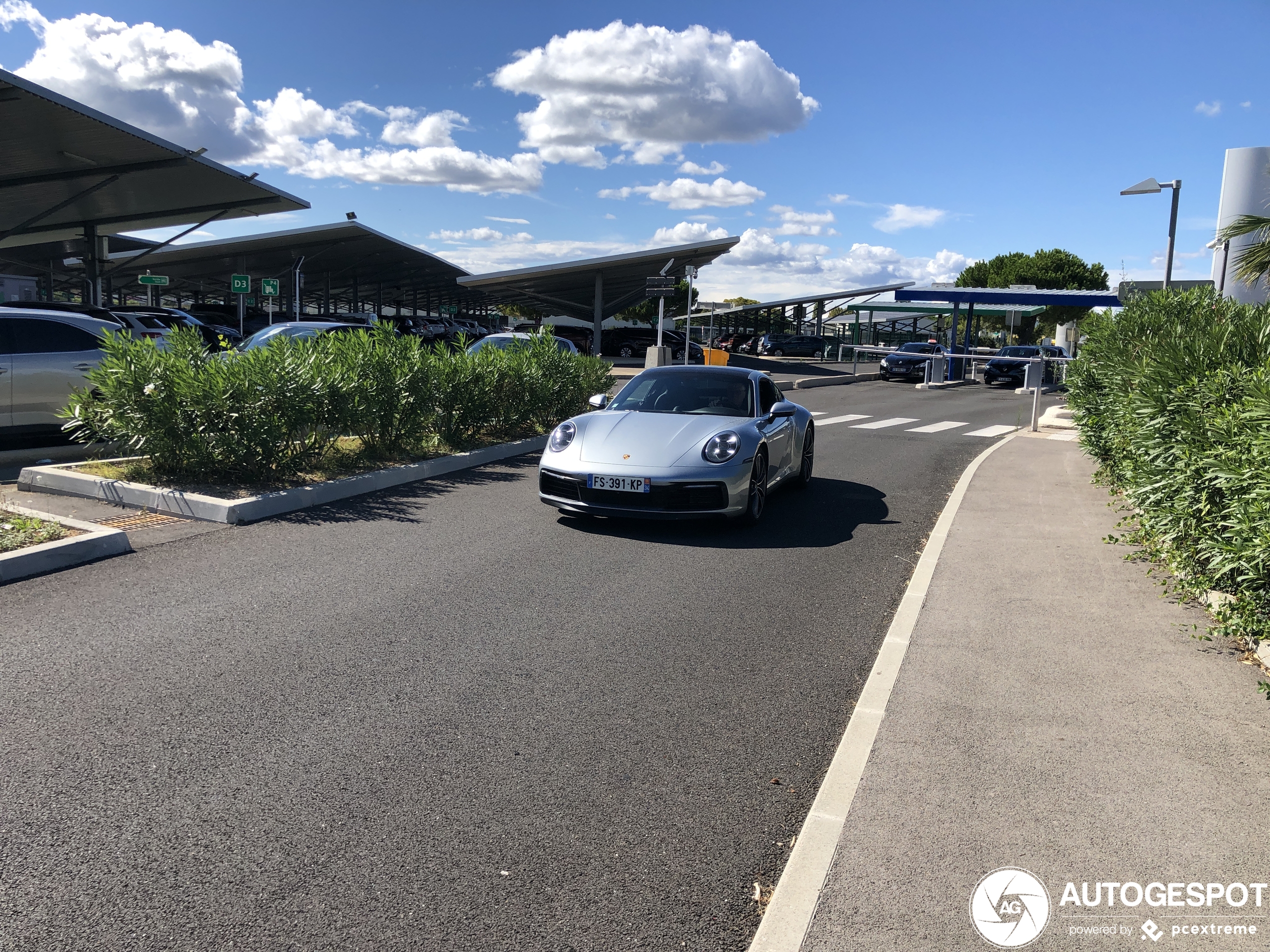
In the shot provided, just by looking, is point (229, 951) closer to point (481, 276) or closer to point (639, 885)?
point (639, 885)

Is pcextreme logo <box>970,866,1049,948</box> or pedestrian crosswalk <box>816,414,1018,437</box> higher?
pedestrian crosswalk <box>816,414,1018,437</box>

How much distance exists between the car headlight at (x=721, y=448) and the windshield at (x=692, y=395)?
2.31 feet

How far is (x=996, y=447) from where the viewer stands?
1500 centimetres

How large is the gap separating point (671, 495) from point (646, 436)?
0.75 metres

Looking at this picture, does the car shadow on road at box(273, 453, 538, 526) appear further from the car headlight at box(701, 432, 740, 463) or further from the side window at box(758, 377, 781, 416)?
the side window at box(758, 377, 781, 416)

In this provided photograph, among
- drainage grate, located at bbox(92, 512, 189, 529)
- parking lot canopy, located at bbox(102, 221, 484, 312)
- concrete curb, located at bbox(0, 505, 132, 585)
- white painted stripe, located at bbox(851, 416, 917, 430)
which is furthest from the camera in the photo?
parking lot canopy, located at bbox(102, 221, 484, 312)

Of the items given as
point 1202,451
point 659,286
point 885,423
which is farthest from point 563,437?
point 659,286

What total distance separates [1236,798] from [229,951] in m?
3.42

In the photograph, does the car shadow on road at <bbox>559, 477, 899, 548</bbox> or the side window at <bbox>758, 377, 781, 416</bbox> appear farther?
the side window at <bbox>758, 377, 781, 416</bbox>

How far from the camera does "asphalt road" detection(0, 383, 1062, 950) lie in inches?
108

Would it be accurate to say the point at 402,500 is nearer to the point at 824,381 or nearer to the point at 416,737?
the point at 416,737

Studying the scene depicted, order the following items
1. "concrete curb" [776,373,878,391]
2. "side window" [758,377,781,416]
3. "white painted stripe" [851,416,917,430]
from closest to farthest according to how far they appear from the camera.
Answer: "side window" [758,377,781,416], "white painted stripe" [851,416,917,430], "concrete curb" [776,373,878,391]

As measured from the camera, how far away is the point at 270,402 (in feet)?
28.5

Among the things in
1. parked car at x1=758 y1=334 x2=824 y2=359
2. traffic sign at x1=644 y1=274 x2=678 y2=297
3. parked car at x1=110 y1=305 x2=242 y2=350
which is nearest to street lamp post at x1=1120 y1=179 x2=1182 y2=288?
traffic sign at x1=644 y1=274 x2=678 y2=297
